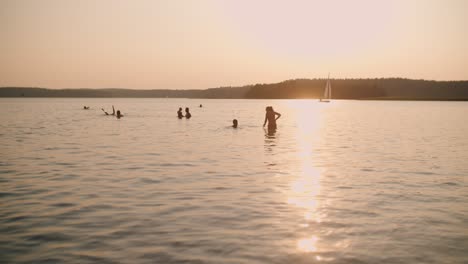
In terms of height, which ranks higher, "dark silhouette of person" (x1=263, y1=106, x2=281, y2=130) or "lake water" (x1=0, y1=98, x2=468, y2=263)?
"dark silhouette of person" (x1=263, y1=106, x2=281, y2=130)

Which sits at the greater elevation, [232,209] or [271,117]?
[271,117]

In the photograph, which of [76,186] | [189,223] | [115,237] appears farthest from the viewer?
[76,186]

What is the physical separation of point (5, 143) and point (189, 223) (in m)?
22.9

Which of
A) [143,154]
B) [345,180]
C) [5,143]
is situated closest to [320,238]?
[345,180]

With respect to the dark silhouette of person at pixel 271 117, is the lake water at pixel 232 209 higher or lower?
lower

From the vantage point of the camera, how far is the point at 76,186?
537 inches

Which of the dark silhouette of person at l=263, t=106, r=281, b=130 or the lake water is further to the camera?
the dark silhouette of person at l=263, t=106, r=281, b=130

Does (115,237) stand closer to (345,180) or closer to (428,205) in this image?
(428,205)

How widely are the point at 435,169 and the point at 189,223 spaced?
1265 centimetres

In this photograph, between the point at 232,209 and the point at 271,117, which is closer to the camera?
the point at 232,209

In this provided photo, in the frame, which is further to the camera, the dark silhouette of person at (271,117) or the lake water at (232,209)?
the dark silhouette of person at (271,117)

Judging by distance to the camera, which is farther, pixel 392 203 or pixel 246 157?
pixel 246 157

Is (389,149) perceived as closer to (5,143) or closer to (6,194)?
(6,194)

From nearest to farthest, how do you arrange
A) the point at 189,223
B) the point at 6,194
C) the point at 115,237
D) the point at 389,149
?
1. the point at 115,237
2. the point at 189,223
3. the point at 6,194
4. the point at 389,149
